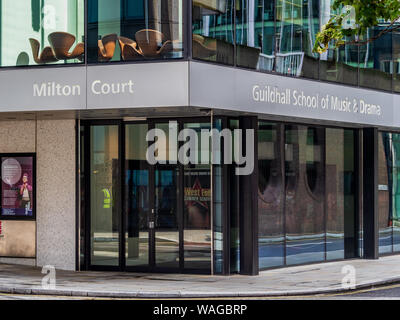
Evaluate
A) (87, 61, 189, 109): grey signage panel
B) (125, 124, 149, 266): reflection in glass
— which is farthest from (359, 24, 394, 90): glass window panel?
(87, 61, 189, 109): grey signage panel

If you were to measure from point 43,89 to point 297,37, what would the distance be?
5.77m

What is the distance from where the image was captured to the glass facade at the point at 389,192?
74.8 feet

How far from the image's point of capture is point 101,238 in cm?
1853

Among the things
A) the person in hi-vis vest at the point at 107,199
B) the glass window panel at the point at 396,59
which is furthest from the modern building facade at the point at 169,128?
the glass window panel at the point at 396,59

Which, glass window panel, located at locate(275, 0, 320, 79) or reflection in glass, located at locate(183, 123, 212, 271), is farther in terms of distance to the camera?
glass window panel, located at locate(275, 0, 320, 79)

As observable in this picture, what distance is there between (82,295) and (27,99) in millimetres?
4217

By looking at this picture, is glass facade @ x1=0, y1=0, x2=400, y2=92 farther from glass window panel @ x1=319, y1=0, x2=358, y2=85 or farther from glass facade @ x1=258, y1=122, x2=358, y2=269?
glass facade @ x1=258, y1=122, x2=358, y2=269

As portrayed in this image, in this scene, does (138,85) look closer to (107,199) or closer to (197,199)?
(197,199)

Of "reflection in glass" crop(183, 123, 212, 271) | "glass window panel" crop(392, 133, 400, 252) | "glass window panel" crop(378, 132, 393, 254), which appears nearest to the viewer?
"reflection in glass" crop(183, 123, 212, 271)

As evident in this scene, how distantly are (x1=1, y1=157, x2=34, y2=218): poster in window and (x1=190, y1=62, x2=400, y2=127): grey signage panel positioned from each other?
491cm

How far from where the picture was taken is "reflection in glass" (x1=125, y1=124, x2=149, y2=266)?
717 inches

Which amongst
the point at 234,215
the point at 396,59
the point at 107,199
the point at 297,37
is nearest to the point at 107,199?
the point at 107,199

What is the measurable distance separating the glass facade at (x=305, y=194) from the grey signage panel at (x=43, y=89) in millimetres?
4159

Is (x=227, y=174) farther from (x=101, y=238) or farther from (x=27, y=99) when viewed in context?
(x=27, y=99)
